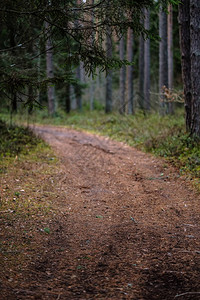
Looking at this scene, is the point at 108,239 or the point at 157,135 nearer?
the point at 108,239

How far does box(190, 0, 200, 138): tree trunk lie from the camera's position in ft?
29.7

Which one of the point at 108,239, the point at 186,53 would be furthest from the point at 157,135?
the point at 108,239

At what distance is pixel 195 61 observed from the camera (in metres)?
9.30

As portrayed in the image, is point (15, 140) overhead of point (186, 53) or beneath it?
beneath

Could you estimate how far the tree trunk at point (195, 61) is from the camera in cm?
906

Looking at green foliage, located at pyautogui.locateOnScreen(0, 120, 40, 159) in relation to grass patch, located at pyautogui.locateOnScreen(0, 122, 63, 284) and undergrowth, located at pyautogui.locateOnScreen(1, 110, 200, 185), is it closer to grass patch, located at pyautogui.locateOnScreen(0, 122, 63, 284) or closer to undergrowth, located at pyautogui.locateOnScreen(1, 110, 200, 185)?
grass patch, located at pyautogui.locateOnScreen(0, 122, 63, 284)

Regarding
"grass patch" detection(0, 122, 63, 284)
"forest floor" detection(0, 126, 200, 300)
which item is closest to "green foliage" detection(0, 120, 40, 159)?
"grass patch" detection(0, 122, 63, 284)

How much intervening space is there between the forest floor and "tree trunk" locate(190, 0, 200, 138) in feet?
6.42

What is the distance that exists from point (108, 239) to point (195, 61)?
681 cm

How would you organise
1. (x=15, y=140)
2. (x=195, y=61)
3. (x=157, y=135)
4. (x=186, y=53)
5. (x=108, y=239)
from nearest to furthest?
(x=108, y=239) < (x=195, y=61) < (x=186, y=53) < (x=15, y=140) < (x=157, y=135)

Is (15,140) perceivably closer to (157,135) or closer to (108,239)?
(157,135)

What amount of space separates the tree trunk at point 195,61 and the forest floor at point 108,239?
77.0 inches

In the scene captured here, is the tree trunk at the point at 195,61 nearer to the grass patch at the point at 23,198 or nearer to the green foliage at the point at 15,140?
the grass patch at the point at 23,198

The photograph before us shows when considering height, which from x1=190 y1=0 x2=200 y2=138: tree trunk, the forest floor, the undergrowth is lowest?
the forest floor
